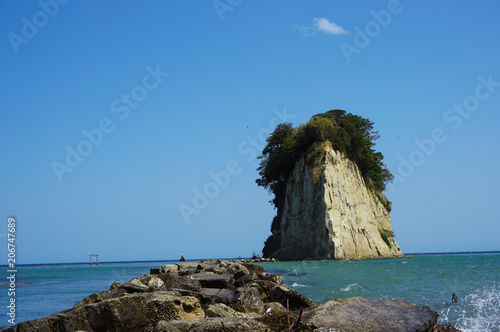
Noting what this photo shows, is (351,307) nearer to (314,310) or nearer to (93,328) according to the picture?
(314,310)

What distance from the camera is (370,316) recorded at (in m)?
6.52

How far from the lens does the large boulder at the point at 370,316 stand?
6066 millimetres

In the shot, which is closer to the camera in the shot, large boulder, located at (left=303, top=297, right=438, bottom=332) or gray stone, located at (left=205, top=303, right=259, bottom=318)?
large boulder, located at (left=303, top=297, right=438, bottom=332)

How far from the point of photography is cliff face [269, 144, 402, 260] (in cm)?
4431

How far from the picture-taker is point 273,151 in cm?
5928

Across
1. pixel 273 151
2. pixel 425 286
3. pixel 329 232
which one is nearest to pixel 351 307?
pixel 425 286

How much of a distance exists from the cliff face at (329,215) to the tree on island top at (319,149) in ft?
5.06

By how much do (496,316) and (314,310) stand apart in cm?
642

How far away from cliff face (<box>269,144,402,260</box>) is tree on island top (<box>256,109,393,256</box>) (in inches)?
60.7

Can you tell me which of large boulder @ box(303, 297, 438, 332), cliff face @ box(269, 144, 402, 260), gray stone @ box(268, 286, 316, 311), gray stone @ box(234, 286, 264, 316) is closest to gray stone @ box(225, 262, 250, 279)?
gray stone @ box(268, 286, 316, 311)

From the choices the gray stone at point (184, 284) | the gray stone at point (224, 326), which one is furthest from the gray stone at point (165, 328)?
the gray stone at point (184, 284)

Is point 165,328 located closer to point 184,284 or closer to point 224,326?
point 224,326

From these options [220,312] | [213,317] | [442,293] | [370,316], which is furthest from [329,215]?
[213,317]

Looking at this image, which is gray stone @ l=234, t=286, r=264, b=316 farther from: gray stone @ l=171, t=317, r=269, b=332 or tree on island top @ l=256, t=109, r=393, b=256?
tree on island top @ l=256, t=109, r=393, b=256
